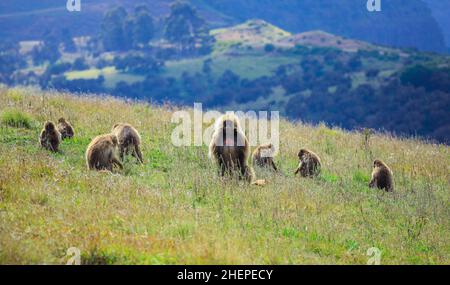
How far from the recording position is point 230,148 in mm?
11633

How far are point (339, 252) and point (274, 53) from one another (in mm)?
123780

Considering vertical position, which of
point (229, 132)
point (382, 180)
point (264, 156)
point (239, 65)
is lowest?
point (382, 180)

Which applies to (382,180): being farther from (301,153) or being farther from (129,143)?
(129,143)

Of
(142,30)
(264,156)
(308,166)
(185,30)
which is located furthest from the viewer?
(142,30)

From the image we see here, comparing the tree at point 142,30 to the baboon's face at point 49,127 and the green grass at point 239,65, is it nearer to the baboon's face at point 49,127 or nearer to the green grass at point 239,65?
the green grass at point 239,65

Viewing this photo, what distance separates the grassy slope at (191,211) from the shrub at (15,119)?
0.33 metres

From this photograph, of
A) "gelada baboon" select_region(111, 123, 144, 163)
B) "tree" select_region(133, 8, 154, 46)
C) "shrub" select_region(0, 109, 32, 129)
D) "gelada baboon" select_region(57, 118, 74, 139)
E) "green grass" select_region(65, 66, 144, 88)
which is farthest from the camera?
"tree" select_region(133, 8, 154, 46)

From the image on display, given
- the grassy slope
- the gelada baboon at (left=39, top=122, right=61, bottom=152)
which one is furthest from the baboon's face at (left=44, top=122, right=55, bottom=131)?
the grassy slope

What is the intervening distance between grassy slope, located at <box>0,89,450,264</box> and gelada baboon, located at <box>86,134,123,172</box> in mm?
276

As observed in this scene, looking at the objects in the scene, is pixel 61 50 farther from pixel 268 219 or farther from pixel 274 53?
pixel 268 219

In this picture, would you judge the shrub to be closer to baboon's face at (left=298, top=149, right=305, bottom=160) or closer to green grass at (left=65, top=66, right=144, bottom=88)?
baboon's face at (left=298, top=149, right=305, bottom=160)

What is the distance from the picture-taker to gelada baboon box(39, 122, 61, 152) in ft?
39.3

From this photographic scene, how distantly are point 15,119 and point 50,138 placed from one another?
6.94 feet

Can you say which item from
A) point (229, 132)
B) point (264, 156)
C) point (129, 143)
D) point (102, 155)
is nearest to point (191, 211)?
point (102, 155)
